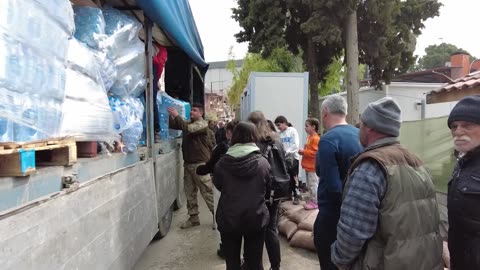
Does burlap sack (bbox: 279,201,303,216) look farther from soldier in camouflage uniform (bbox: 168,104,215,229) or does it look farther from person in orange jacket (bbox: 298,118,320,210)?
soldier in camouflage uniform (bbox: 168,104,215,229)

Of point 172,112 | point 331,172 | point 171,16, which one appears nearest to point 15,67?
point 331,172

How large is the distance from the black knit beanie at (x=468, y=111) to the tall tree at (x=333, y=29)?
11267mm

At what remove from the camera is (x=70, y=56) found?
2.76 meters

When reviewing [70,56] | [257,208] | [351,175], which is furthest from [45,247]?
[257,208]

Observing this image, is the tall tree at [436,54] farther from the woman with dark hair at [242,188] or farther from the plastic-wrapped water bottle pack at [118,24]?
the woman with dark hair at [242,188]

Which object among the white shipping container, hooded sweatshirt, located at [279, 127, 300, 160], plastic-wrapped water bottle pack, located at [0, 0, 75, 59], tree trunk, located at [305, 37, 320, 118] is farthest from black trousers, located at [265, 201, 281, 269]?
tree trunk, located at [305, 37, 320, 118]

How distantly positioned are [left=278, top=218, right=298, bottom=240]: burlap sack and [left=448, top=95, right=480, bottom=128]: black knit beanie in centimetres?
374

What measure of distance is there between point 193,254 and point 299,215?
1.50 m

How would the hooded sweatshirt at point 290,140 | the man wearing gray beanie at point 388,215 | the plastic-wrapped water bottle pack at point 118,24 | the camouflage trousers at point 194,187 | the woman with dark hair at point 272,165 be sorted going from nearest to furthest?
the man wearing gray beanie at point 388,215 → the plastic-wrapped water bottle pack at point 118,24 → the woman with dark hair at point 272,165 → the camouflage trousers at point 194,187 → the hooded sweatshirt at point 290,140

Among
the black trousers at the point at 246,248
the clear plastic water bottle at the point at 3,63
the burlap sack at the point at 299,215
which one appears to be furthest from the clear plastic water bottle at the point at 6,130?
the burlap sack at the point at 299,215

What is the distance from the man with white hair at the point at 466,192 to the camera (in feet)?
6.58

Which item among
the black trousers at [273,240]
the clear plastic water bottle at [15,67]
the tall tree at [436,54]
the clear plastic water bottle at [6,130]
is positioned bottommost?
the black trousers at [273,240]

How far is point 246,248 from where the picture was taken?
3713 millimetres

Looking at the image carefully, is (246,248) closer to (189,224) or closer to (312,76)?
(189,224)
